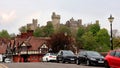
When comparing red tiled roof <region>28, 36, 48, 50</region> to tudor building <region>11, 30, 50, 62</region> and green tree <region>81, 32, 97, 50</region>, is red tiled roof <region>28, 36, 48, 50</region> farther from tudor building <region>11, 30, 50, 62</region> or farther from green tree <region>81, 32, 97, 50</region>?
green tree <region>81, 32, 97, 50</region>

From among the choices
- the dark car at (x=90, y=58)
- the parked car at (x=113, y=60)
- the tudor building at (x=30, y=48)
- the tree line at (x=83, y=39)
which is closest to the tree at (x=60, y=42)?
the tree line at (x=83, y=39)

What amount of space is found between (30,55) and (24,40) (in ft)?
14.3

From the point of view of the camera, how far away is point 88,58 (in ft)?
122

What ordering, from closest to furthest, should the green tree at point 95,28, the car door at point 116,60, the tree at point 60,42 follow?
the car door at point 116,60, the tree at point 60,42, the green tree at point 95,28

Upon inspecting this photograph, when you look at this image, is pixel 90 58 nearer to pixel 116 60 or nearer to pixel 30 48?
pixel 116 60

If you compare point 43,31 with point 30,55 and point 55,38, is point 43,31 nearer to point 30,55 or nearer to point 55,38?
point 30,55

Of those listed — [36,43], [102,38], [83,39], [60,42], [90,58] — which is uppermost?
[102,38]

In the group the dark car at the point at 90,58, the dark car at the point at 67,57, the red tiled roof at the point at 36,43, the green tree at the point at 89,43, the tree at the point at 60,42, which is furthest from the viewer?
the green tree at the point at 89,43

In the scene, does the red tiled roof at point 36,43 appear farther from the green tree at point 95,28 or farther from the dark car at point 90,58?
the dark car at point 90,58

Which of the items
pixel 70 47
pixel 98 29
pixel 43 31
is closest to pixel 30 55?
pixel 70 47

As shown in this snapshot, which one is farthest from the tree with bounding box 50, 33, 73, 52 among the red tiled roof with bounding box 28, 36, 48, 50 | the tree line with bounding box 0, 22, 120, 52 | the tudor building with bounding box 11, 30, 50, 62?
the red tiled roof with bounding box 28, 36, 48, 50

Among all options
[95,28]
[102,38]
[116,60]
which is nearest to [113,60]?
[116,60]

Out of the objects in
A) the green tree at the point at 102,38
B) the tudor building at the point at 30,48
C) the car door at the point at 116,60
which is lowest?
the car door at the point at 116,60

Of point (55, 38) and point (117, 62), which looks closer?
point (117, 62)
